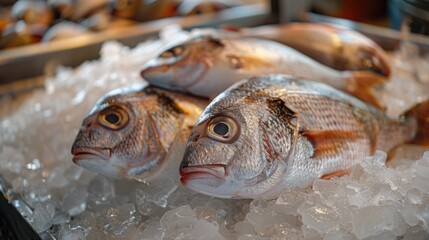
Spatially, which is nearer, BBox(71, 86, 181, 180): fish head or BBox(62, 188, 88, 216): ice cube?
BBox(71, 86, 181, 180): fish head

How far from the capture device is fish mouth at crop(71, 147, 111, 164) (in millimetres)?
1101

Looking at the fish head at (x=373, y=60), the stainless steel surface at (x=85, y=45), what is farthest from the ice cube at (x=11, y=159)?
the fish head at (x=373, y=60)

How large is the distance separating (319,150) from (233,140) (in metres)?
0.21

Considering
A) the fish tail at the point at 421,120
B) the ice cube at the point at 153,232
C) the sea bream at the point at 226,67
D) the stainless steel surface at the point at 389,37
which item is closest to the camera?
the ice cube at the point at 153,232

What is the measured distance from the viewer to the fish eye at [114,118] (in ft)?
3.67

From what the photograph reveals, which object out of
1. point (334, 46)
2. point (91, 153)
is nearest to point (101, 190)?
point (91, 153)

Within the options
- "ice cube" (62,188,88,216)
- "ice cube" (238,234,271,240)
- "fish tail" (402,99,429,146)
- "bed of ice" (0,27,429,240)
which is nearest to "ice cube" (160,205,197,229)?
"bed of ice" (0,27,429,240)

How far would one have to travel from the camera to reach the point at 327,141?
1.05 meters

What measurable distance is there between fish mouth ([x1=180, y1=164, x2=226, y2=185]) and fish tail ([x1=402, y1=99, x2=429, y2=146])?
0.55 m

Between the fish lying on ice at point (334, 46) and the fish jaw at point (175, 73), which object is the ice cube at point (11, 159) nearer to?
the fish jaw at point (175, 73)

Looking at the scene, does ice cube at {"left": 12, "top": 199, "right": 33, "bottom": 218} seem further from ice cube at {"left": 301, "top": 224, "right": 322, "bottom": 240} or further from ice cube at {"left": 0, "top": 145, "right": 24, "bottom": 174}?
ice cube at {"left": 301, "top": 224, "right": 322, "bottom": 240}

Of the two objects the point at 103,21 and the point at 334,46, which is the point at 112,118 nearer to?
the point at 334,46

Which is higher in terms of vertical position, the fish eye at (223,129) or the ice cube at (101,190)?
the fish eye at (223,129)

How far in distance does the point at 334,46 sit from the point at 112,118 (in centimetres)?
90
